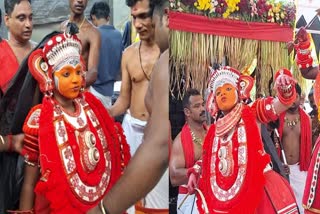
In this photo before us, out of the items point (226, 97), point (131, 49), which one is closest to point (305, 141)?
point (226, 97)

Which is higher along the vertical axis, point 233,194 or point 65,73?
point 65,73

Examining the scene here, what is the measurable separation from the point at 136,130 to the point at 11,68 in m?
0.62

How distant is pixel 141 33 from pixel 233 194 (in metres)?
0.82

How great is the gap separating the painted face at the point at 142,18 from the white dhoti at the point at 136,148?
0.40 metres

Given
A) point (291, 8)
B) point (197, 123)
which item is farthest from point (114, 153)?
point (291, 8)

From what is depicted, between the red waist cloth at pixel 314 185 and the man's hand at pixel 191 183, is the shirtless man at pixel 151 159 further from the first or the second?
the red waist cloth at pixel 314 185

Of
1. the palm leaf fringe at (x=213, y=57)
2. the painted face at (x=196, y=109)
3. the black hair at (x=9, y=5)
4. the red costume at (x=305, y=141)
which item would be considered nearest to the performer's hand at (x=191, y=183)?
the painted face at (x=196, y=109)

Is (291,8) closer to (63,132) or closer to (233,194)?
(233,194)

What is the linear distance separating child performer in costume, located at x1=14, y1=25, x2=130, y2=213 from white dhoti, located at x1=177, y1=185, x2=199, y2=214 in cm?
38

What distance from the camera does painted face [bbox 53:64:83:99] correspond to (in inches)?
110

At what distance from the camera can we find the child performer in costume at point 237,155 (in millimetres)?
2637

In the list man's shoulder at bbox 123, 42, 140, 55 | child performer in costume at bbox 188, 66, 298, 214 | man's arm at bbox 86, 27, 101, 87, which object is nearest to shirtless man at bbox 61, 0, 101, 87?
man's arm at bbox 86, 27, 101, 87

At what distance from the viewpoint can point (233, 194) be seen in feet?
8.70

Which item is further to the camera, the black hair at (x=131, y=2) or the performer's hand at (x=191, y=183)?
the black hair at (x=131, y=2)
